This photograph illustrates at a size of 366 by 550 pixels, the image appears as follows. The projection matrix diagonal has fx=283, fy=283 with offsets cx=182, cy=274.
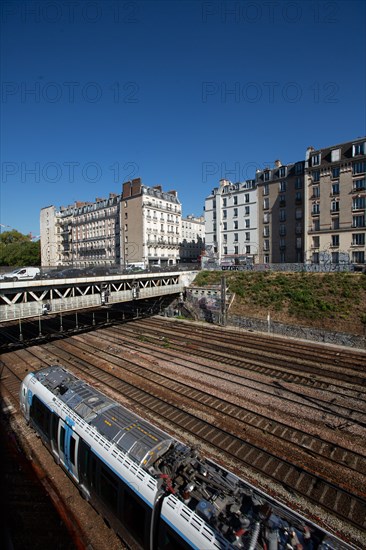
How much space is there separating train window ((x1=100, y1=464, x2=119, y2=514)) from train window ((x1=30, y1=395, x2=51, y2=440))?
3.31 m

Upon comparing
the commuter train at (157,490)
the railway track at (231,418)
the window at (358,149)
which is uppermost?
the window at (358,149)

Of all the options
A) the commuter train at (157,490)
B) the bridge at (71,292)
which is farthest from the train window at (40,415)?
the bridge at (71,292)

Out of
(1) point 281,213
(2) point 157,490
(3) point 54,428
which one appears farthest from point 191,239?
(2) point 157,490

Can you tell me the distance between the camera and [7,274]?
24.5 m

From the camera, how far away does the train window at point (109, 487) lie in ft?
21.2

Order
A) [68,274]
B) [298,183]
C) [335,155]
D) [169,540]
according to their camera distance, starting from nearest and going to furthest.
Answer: [169,540] → [68,274] → [335,155] → [298,183]

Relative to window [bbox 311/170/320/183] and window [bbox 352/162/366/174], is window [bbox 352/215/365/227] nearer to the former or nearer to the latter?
window [bbox 352/162/366/174]

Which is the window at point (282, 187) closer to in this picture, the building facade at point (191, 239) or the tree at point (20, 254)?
the building facade at point (191, 239)

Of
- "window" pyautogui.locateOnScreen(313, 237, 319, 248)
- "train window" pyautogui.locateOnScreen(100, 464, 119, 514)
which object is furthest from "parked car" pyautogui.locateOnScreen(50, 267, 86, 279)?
"window" pyautogui.locateOnScreen(313, 237, 319, 248)

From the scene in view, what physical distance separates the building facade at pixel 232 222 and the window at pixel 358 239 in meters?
16.8

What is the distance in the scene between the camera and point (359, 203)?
138ft

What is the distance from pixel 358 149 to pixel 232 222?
24.3m

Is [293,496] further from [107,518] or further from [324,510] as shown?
[107,518]

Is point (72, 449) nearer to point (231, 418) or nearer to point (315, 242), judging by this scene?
point (231, 418)
